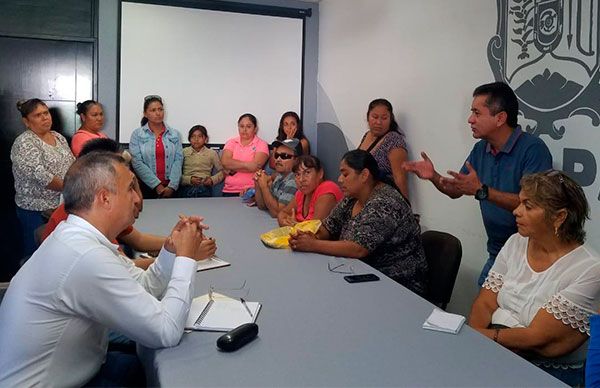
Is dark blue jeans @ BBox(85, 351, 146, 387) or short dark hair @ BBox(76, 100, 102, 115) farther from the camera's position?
short dark hair @ BBox(76, 100, 102, 115)

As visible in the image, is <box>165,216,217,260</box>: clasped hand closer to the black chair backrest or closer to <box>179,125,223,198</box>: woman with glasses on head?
the black chair backrest

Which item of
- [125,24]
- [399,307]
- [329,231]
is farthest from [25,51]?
[399,307]

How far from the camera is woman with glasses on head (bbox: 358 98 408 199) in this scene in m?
3.62

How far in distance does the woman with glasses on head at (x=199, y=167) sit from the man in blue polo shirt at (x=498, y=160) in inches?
110

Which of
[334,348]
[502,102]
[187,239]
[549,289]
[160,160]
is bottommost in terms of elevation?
[334,348]

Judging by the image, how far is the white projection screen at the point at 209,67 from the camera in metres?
4.88

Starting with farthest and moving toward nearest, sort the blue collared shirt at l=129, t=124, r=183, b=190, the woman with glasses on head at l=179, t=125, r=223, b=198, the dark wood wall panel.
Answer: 1. the woman with glasses on head at l=179, t=125, r=223, b=198
2. the blue collared shirt at l=129, t=124, r=183, b=190
3. the dark wood wall panel

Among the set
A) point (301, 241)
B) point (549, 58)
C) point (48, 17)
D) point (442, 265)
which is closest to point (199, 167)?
point (48, 17)

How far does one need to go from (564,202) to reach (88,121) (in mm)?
3911

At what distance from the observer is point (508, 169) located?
7.84 feet

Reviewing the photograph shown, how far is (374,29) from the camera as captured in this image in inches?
167

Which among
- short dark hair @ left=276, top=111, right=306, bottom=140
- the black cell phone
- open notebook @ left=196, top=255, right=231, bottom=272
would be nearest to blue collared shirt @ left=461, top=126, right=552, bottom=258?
the black cell phone

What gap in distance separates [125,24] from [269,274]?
3.69 metres

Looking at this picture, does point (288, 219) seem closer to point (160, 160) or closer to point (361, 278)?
point (361, 278)
